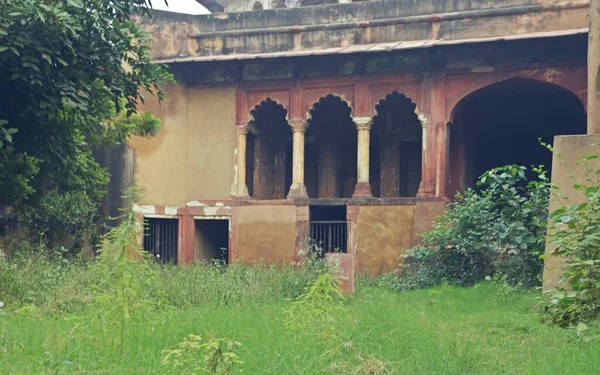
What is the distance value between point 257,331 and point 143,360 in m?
1.60

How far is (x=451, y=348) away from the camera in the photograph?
6953 mm

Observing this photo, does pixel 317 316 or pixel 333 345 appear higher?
pixel 317 316

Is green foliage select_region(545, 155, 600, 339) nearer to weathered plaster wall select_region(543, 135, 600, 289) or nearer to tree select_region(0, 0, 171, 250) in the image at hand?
weathered plaster wall select_region(543, 135, 600, 289)

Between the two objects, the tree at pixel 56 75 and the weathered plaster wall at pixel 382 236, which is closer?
the tree at pixel 56 75

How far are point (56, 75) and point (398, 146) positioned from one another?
31.6ft

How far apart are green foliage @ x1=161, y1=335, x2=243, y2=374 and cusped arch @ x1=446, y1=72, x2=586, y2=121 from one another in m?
9.81

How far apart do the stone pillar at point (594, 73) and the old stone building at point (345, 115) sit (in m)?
3.76

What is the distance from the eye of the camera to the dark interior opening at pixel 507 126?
1614 cm

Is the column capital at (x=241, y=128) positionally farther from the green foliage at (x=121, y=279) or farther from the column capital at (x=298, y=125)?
the green foliage at (x=121, y=279)

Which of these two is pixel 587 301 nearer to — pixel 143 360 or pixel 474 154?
pixel 143 360

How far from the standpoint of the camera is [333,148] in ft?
58.9

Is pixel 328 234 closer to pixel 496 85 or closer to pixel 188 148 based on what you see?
pixel 188 148

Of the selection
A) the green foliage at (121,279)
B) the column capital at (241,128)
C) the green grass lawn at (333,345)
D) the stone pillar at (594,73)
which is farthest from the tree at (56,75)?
the column capital at (241,128)

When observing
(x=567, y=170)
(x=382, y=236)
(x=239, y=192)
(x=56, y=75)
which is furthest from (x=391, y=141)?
(x=56, y=75)
